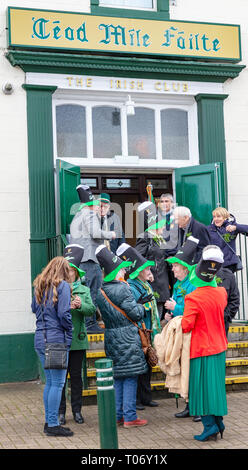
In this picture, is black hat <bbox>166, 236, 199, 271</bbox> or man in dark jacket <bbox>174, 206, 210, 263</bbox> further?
man in dark jacket <bbox>174, 206, 210, 263</bbox>

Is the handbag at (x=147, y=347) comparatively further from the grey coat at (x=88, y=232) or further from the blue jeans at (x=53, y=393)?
the grey coat at (x=88, y=232)

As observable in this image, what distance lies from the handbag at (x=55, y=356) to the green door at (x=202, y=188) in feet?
14.3

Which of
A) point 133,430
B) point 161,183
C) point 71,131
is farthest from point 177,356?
point 161,183

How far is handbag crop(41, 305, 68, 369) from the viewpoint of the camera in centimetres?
627

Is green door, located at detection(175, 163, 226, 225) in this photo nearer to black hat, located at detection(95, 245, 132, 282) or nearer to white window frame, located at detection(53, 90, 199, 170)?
white window frame, located at detection(53, 90, 199, 170)

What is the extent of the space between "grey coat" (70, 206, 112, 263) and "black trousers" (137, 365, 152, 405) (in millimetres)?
1826

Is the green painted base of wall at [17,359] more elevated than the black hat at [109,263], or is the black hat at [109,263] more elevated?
the black hat at [109,263]

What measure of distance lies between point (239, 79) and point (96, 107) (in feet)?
7.75

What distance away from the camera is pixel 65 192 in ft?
30.5

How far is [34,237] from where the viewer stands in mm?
9484

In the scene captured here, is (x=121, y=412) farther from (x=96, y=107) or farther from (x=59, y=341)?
(x=96, y=107)

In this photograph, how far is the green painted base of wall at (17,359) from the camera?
365 inches


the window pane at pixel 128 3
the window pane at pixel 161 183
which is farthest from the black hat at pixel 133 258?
the window pane at pixel 128 3

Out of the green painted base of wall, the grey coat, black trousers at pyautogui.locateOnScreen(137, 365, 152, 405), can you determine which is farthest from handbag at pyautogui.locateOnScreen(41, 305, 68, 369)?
the green painted base of wall
